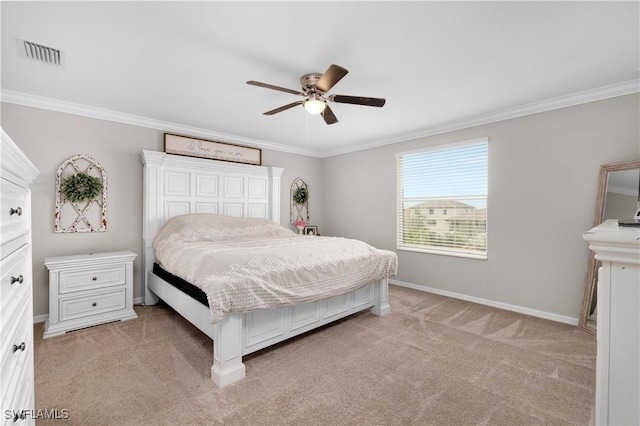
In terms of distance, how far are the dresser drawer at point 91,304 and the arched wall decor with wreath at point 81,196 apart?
0.87 m

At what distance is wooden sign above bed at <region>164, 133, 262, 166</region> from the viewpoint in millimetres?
4035

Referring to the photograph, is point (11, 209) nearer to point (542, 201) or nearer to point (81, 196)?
point (81, 196)

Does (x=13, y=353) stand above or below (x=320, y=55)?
below

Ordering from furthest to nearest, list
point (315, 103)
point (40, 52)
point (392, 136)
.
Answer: point (392, 136), point (315, 103), point (40, 52)

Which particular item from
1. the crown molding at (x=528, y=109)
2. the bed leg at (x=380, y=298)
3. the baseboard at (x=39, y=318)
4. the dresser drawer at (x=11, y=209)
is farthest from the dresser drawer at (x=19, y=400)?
the crown molding at (x=528, y=109)

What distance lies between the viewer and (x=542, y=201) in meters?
3.29

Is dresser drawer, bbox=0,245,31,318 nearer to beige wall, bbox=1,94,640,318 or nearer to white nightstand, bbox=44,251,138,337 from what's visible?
white nightstand, bbox=44,251,138,337

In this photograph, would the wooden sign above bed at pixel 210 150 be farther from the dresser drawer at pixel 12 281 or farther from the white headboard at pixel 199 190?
the dresser drawer at pixel 12 281

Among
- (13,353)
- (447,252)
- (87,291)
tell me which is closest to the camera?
(13,353)

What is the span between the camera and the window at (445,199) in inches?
152

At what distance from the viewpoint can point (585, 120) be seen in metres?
3.04

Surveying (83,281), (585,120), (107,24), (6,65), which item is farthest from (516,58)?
(83,281)

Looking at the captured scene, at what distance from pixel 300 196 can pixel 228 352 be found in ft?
12.0

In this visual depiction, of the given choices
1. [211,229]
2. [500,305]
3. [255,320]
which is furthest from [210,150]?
[500,305]
